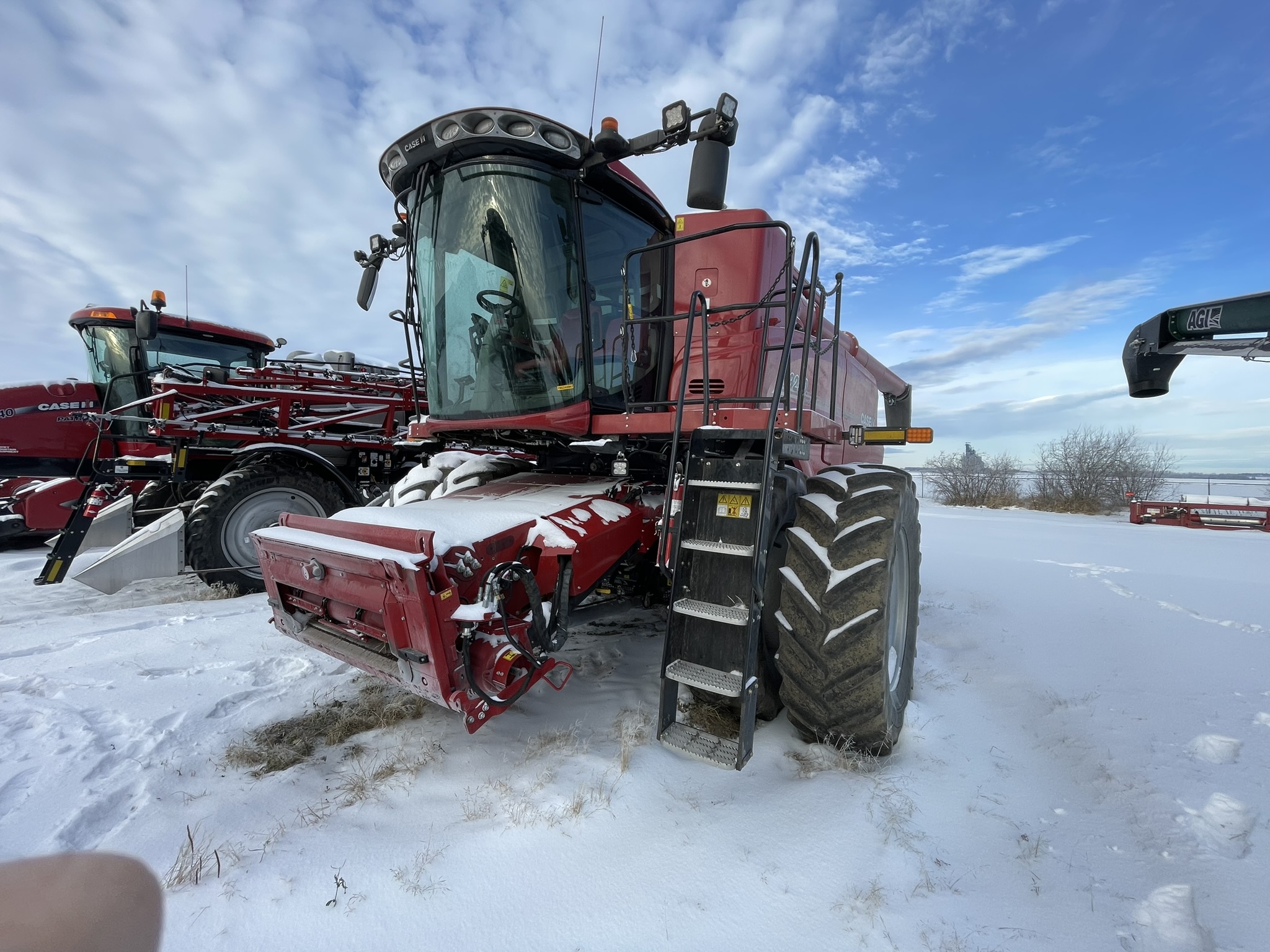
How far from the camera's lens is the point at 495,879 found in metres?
1.82

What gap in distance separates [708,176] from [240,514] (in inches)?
208

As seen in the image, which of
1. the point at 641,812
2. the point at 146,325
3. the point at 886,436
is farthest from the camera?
the point at 146,325

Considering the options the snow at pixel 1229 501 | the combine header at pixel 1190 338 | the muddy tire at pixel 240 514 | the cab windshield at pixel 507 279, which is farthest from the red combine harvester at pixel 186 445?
the snow at pixel 1229 501

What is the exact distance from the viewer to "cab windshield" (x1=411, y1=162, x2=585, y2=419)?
3.15m

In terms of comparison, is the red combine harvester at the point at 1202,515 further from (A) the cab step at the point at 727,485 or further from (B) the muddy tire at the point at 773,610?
(A) the cab step at the point at 727,485

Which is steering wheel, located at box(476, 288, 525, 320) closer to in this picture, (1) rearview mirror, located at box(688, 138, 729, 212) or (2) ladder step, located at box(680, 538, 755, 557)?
(1) rearview mirror, located at box(688, 138, 729, 212)

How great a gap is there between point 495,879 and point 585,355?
2438mm

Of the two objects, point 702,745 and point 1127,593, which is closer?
point 702,745

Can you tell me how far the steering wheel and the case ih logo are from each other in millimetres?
3224

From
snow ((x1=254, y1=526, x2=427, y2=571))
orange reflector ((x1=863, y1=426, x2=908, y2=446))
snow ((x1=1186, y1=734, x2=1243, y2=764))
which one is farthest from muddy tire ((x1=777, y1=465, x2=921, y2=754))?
snow ((x1=254, y1=526, x2=427, y2=571))

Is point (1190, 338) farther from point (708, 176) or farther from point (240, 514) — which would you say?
→ point (240, 514)

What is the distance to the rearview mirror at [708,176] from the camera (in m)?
2.54

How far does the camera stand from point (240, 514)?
556 centimetres

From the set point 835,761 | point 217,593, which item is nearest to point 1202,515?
point 835,761
